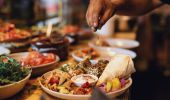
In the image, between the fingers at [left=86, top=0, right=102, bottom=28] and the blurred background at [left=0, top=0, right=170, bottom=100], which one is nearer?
the fingers at [left=86, top=0, right=102, bottom=28]

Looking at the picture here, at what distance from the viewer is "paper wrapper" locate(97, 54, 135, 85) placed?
4.17 feet

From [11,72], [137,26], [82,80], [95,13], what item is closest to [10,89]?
[11,72]

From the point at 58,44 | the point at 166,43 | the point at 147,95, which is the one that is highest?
the point at 58,44

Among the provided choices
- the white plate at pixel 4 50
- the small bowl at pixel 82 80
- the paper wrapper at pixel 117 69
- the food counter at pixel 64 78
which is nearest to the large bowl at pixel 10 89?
the food counter at pixel 64 78

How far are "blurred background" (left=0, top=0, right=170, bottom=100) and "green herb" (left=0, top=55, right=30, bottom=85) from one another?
135 cm

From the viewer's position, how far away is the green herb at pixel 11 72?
3.88 feet

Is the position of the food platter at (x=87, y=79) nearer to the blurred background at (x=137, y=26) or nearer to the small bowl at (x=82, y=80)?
the small bowl at (x=82, y=80)

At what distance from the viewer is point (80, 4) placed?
5242mm

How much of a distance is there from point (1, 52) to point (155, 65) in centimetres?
420

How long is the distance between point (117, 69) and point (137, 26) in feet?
7.95

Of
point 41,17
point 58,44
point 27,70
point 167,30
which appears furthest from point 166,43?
point 27,70

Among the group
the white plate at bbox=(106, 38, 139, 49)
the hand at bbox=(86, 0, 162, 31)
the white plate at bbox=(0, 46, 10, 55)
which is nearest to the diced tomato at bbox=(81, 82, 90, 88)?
the hand at bbox=(86, 0, 162, 31)

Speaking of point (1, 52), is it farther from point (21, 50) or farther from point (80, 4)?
point (80, 4)

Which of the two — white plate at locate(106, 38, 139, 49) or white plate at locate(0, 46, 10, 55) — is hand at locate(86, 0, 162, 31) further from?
white plate at locate(106, 38, 139, 49)
